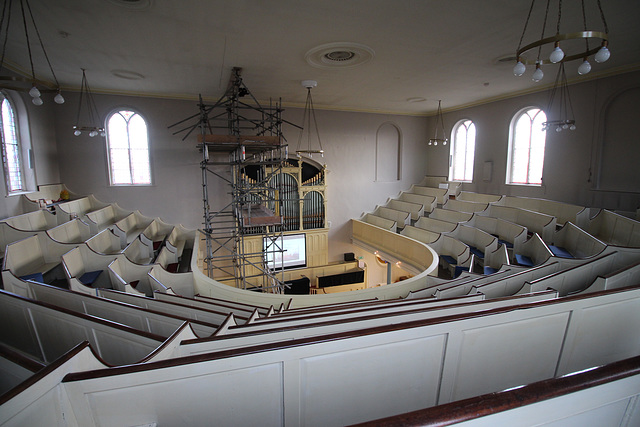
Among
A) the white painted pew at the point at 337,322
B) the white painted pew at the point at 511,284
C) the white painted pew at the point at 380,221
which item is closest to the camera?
the white painted pew at the point at 337,322

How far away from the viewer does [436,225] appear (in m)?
8.16

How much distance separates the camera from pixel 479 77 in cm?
701

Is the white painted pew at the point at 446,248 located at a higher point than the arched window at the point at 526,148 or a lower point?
lower

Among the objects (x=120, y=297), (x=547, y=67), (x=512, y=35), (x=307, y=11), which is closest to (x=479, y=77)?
(x=547, y=67)

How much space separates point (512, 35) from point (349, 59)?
2.63 meters

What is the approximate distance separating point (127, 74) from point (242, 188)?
3.49m

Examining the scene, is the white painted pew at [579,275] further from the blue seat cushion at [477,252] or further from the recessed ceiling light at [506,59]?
the recessed ceiling light at [506,59]

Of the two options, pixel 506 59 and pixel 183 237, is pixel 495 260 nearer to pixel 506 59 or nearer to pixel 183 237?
pixel 506 59

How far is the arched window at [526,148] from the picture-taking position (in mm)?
8367

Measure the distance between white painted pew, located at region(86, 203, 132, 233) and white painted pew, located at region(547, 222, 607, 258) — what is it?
8.69 m

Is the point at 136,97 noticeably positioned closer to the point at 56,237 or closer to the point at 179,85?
the point at 179,85

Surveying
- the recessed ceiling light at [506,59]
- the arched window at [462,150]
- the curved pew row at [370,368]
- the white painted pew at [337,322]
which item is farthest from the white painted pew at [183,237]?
the arched window at [462,150]

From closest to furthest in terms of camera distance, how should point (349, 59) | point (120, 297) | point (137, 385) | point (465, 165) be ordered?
point (137, 385) < point (120, 297) < point (349, 59) < point (465, 165)

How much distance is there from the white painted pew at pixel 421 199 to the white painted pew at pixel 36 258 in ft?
29.6
